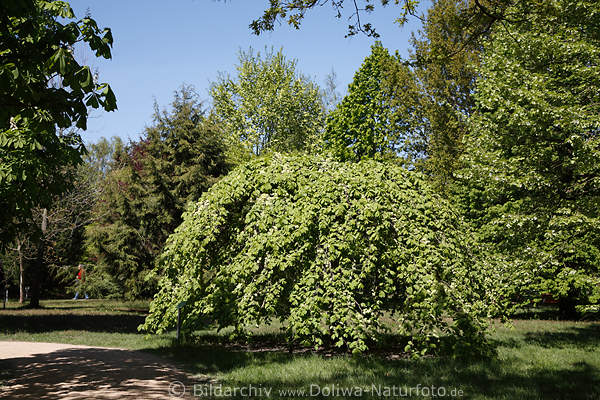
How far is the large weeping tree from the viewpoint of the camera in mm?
6039

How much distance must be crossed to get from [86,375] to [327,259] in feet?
12.9

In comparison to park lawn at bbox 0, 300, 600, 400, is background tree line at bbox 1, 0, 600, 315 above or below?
above

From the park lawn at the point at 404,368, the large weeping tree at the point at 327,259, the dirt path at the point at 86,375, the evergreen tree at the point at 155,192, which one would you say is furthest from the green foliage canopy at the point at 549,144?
the evergreen tree at the point at 155,192

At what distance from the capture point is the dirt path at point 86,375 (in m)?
5.03

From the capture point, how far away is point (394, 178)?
294 inches

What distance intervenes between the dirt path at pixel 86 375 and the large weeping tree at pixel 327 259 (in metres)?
0.85

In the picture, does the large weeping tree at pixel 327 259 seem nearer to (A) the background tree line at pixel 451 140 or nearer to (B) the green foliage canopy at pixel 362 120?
(A) the background tree line at pixel 451 140

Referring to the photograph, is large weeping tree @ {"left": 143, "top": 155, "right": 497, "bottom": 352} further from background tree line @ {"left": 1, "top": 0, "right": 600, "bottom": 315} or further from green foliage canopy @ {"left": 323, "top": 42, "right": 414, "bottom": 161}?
green foliage canopy @ {"left": 323, "top": 42, "right": 414, "bottom": 161}

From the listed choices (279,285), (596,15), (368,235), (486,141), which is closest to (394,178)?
(368,235)

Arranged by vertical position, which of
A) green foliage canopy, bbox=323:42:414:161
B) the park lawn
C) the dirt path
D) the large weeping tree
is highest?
green foliage canopy, bbox=323:42:414:161

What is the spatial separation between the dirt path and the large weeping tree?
0.85 meters

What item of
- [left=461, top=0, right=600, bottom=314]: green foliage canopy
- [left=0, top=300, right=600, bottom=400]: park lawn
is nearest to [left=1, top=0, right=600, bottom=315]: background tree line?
[left=461, top=0, right=600, bottom=314]: green foliage canopy

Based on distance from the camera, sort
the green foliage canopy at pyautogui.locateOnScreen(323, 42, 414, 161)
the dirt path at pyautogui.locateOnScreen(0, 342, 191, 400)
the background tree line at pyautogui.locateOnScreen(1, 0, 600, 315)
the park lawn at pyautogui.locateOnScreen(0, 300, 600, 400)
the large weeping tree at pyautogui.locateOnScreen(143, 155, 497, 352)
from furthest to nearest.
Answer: the green foliage canopy at pyautogui.locateOnScreen(323, 42, 414, 161) < the background tree line at pyautogui.locateOnScreen(1, 0, 600, 315) < the large weeping tree at pyautogui.locateOnScreen(143, 155, 497, 352) < the park lawn at pyautogui.locateOnScreen(0, 300, 600, 400) < the dirt path at pyautogui.locateOnScreen(0, 342, 191, 400)

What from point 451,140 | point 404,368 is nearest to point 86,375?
point 404,368
